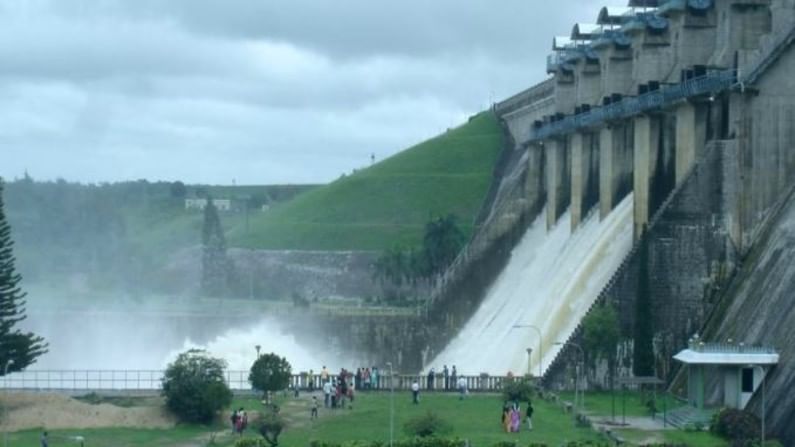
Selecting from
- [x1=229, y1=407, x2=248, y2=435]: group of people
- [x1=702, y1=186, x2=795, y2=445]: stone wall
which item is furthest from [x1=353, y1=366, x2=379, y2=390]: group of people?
[x1=702, y1=186, x2=795, y2=445]: stone wall

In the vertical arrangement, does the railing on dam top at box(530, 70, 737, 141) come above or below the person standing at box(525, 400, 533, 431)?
above

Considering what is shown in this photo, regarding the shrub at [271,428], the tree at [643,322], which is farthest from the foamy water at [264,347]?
the shrub at [271,428]

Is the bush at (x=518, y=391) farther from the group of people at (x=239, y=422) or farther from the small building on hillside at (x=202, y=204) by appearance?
the small building on hillside at (x=202, y=204)

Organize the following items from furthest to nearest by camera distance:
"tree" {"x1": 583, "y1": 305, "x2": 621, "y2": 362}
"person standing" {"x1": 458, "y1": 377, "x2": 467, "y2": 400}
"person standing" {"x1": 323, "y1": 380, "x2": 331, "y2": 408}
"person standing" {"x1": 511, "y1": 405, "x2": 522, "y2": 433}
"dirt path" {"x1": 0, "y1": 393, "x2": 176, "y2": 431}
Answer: "person standing" {"x1": 458, "y1": 377, "x2": 467, "y2": 400}
"person standing" {"x1": 323, "y1": 380, "x2": 331, "y2": 408}
"tree" {"x1": 583, "y1": 305, "x2": 621, "y2": 362}
"dirt path" {"x1": 0, "y1": 393, "x2": 176, "y2": 431}
"person standing" {"x1": 511, "y1": 405, "x2": 522, "y2": 433}

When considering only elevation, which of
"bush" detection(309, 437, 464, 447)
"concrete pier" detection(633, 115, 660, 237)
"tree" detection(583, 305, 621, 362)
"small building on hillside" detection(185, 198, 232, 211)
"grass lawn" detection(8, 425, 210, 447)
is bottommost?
"grass lawn" detection(8, 425, 210, 447)

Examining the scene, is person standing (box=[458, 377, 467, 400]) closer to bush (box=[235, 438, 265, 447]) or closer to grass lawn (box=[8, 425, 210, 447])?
grass lawn (box=[8, 425, 210, 447])
